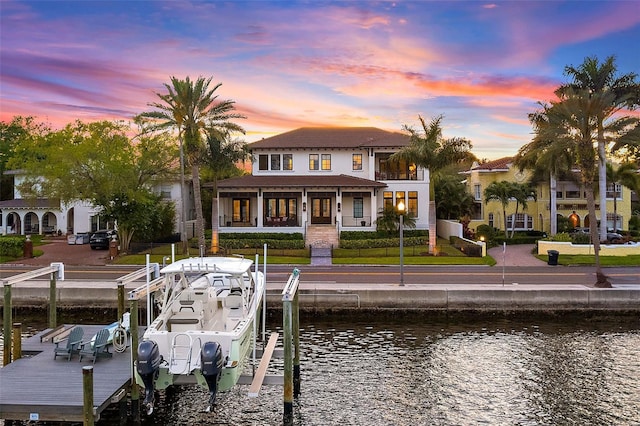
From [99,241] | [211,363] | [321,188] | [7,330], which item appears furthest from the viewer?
[321,188]

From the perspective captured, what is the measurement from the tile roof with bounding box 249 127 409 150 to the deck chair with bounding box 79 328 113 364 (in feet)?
132

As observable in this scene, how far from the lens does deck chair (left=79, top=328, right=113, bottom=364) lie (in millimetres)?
17031

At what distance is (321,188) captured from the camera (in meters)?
52.8

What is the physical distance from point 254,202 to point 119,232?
15.2 metres

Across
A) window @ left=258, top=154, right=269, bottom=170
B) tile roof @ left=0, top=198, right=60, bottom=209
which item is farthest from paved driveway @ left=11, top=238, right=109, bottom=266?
window @ left=258, top=154, right=269, bottom=170

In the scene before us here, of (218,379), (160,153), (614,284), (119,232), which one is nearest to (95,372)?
(218,379)

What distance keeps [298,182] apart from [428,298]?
27.4 m

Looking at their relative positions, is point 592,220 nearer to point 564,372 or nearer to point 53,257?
point 564,372

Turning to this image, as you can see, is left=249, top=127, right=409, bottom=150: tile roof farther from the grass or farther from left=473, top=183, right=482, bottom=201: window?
the grass

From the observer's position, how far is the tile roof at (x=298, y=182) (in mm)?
52272

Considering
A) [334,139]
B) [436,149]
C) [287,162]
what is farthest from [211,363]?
[334,139]

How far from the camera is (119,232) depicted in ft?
151

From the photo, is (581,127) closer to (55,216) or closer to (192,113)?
(192,113)

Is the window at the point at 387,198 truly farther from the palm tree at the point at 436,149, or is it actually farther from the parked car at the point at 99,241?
the parked car at the point at 99,241
